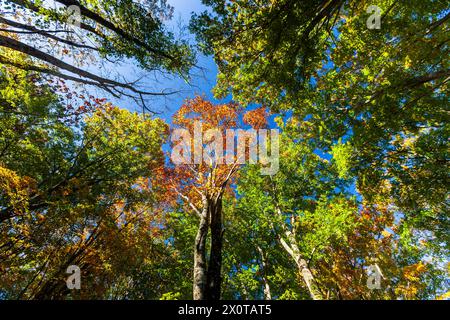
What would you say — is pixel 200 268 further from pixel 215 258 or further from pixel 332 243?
pixel 332 243

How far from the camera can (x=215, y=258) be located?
22.8 ft

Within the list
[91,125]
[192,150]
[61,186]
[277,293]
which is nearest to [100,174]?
[61,186]

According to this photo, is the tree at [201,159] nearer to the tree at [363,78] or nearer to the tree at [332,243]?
the tree at [332,243]

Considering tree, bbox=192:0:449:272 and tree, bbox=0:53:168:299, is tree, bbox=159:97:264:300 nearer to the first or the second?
tree, bbox=0:53:168:299

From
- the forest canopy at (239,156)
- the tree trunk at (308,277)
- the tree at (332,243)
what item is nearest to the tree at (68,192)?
the forest canopy at (239,156)

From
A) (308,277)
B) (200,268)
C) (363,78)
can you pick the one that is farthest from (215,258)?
(363,78)

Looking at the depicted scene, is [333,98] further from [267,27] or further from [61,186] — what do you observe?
[61,186]

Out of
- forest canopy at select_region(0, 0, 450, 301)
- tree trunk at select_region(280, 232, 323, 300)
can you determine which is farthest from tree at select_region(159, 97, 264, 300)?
tree trunk at select_region(280, 232, 323, 300)

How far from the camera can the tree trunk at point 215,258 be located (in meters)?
6.17

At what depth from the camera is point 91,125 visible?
11.9m

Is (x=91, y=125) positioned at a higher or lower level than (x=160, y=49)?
lower

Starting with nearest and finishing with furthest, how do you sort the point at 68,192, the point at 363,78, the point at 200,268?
the point at 200,268, the point at 363,78, the point at 68,192

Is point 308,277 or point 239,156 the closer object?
point 308,277
